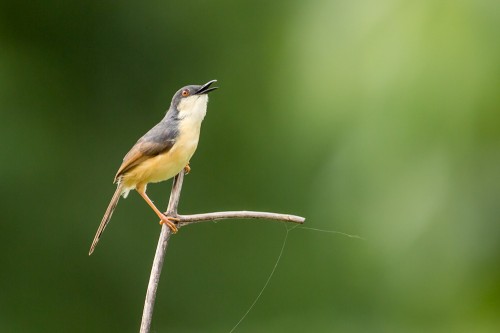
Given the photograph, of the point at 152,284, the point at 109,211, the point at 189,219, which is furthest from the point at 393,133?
the point at 152,284

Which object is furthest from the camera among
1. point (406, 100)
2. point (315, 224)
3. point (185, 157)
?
point (315, 224)

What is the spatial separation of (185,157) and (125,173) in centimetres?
25

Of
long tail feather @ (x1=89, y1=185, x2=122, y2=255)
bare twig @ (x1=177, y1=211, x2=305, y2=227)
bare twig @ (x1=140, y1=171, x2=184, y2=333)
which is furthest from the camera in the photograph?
long tail feather @ (x1=89, y1=185, x2=122, y2=255)

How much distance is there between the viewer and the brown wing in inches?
95.2

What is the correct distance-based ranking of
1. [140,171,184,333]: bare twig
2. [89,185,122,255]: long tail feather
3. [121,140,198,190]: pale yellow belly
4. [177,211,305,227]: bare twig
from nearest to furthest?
[140,171,184,333]: bare twig, [177,211,305,227]: bare twig, [89,185,122,255]: long tail feather, [121,140,198,190]: pale yellow belly

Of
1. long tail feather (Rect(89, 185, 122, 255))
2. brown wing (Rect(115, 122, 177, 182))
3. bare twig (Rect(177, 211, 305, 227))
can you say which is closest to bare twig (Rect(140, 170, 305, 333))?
bare twig (Rect(177, 211, 305, 227))

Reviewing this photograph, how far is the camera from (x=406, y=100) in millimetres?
2990

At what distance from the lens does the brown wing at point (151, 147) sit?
242cm

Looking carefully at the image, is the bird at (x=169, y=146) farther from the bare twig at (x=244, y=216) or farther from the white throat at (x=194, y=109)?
the bare twig at (x=244, y=216)

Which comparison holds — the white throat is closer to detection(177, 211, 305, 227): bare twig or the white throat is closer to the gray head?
the gray head

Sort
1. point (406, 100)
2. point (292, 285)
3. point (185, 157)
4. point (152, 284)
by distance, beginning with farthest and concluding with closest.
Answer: point (292, 285)
point (406, 100)
point (185, 157)
point (152, 284)

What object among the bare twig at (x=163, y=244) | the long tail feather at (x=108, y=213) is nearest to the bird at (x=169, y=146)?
the long tail feather at (x=108, y=213)

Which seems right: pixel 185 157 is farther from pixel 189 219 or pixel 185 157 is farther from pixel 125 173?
pixel 189 219

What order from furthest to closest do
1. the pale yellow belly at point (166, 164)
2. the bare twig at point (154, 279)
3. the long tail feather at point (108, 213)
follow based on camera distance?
the pale yellow belly at point (166, 164) → the long tail feather at point (108, 213) → the bare twig at point (154, 279)
